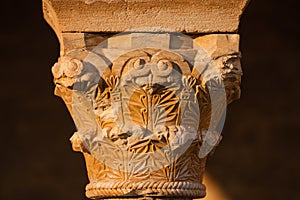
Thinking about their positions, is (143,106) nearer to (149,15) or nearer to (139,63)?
(139,63)

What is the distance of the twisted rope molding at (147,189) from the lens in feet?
16.1

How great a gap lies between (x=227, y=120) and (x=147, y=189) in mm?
2775

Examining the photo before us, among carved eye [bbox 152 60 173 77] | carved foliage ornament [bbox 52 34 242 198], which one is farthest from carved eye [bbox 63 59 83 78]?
carved eye [bbox 152 60 173 77]

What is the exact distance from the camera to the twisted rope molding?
4.91m

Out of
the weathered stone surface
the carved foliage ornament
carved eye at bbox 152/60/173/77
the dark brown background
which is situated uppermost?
the weathered stone surface

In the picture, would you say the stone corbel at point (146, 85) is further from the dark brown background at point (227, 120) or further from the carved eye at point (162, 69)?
the dark brown background at point (227, 120)

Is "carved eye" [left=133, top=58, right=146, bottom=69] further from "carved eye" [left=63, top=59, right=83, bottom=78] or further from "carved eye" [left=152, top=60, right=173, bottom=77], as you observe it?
A: "carved eye" [left=63, top=59, right=83, bottom=78]

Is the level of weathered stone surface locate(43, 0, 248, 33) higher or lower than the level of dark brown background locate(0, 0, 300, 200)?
higher

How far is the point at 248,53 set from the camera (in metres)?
7.70

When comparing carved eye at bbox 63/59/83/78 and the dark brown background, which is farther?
the dark brown background

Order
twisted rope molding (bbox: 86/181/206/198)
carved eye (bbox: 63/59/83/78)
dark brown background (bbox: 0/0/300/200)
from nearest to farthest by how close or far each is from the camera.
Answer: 1. carved eye (bbox: 63/59/83/78)
2. twisted rope molding (bbox: 86/181/206/198)
3. dark brown background (bbox: 0/0/300/200)

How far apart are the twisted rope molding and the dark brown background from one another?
2.52 meters

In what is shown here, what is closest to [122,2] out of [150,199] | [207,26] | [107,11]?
[107,11]

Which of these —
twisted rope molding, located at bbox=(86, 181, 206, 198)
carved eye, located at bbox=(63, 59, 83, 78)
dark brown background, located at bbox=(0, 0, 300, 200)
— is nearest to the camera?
carved eye, located at bbox=(63, 59, 83, 78)
